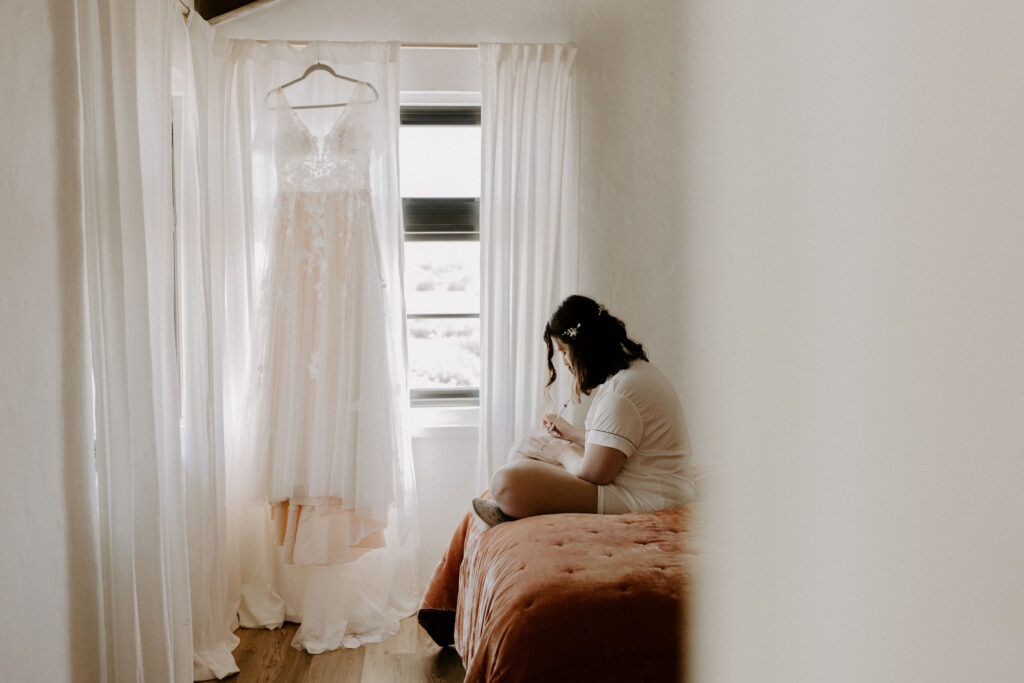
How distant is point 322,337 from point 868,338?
215 centimetres

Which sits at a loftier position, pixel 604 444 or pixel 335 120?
pixel 335 120

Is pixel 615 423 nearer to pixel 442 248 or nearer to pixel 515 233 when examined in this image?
pixel 515 233

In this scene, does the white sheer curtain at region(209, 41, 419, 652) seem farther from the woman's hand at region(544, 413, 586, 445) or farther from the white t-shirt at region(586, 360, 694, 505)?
the white t-shirt at region(586, 360, 694, 505)

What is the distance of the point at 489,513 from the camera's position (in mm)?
1606

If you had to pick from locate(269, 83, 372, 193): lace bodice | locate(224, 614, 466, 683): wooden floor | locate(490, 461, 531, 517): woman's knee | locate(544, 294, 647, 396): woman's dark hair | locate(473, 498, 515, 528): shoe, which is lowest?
locate(224, 614, 466, 683): wooden floor

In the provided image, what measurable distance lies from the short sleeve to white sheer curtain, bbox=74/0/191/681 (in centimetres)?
94

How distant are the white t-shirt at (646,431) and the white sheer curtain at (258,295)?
1269mm

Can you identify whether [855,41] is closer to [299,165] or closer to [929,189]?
[929,189]

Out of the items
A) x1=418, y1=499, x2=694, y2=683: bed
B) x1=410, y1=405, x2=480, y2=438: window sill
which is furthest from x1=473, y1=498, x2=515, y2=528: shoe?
x1=410, y1=405, x2=480, y2=438: window sill

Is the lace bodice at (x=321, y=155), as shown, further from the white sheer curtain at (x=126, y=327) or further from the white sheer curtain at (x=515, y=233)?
the white sheer curtain at (x=126, y=327)

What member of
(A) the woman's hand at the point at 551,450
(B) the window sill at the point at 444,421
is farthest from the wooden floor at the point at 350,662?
(A) the woman's hand at the point at 551,450

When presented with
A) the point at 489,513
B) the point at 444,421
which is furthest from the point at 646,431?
the point at 444,421

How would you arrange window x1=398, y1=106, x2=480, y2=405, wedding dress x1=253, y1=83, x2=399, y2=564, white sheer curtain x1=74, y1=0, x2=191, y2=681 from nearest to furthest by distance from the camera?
white sheer curtain x1=74, y1=0, x2=191, y2=681, wedding dress x1=253, y1=83, x2=399, y2=564, window x1=398, y1=106, x2=480, y2=405

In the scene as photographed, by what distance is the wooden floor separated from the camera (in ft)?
6.54
